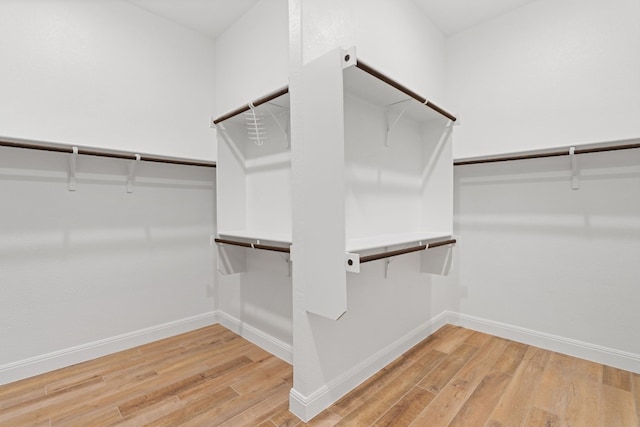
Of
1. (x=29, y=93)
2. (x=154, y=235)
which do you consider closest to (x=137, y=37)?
(x=29, y=93)

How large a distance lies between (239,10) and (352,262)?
2285mm

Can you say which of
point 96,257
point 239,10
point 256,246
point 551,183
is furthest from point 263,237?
point 551,183

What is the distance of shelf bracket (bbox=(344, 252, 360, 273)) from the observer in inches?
55.0

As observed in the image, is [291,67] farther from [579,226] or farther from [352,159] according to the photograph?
[579,226]

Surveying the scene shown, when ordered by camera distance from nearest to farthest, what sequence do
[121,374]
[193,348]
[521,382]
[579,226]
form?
[521,382], [121,374], [579,226], [193,348]

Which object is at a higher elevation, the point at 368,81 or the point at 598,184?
the point at 368,81

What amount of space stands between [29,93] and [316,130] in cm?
196

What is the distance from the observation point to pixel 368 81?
169 cm

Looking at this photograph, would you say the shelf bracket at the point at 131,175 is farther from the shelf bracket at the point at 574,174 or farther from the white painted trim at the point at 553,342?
the shelf bracket at the point at 574,174

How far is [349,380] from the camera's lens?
178 centimetres

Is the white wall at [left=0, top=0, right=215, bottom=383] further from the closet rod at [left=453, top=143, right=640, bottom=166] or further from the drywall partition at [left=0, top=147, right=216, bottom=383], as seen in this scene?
the closet rod at [left=453, top=143, right=640, bottom=166]

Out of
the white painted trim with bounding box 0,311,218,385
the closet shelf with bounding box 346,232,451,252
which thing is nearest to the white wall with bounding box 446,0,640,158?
the closet shelf with bounding box 346,232,451,252

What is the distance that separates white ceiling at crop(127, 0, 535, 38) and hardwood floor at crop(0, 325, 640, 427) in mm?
2678

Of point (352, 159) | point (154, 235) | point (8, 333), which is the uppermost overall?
point (352, 159)
